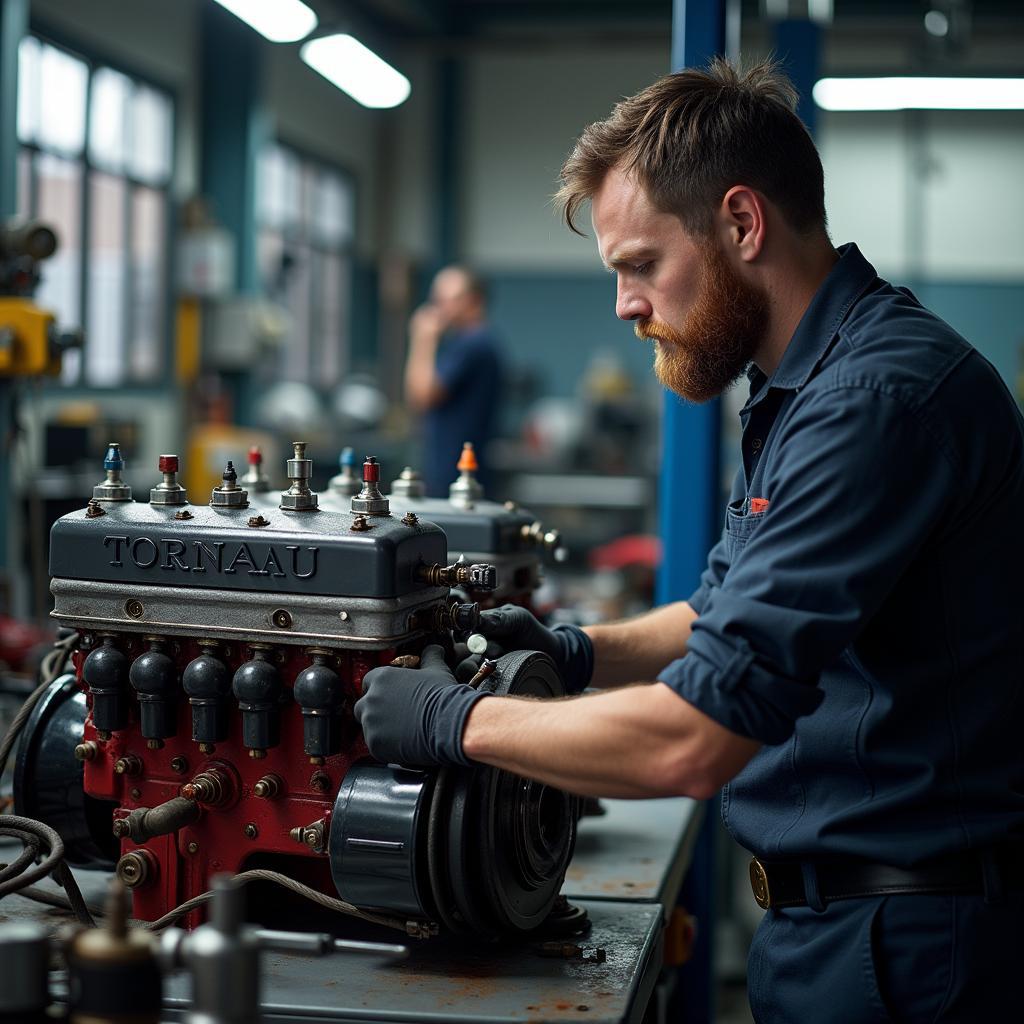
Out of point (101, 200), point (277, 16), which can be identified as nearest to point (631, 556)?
point (277, 16)

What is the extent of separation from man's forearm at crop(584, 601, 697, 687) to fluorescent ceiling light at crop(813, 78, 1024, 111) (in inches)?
205

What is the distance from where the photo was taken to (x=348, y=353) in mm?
10156

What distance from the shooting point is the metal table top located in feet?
4.88

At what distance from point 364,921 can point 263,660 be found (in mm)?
302

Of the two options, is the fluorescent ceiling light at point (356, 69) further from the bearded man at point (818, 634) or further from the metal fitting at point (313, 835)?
the metal fitting at point (313, 835)

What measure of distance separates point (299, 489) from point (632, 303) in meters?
0.38

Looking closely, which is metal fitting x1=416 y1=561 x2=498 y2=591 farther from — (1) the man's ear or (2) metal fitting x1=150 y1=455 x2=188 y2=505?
(1) the man's ear

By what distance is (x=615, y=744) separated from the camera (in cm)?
111

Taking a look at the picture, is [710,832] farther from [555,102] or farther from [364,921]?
[555,102]

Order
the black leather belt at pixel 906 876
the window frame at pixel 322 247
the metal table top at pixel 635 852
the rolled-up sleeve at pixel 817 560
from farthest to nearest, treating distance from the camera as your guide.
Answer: the window frame at pixel 322 247 → the metal table top at pixel 635 852 → the black leather belt at pixel 906 876 → the rolled-up sleeve at pixel 817 560

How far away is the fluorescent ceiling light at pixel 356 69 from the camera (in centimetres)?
548

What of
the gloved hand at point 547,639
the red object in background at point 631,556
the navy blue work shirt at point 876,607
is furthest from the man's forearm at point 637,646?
the red object in background at point 631,556

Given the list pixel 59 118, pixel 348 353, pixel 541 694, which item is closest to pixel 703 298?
pixel 541 694

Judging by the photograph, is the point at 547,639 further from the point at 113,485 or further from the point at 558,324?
the point at 558,324
